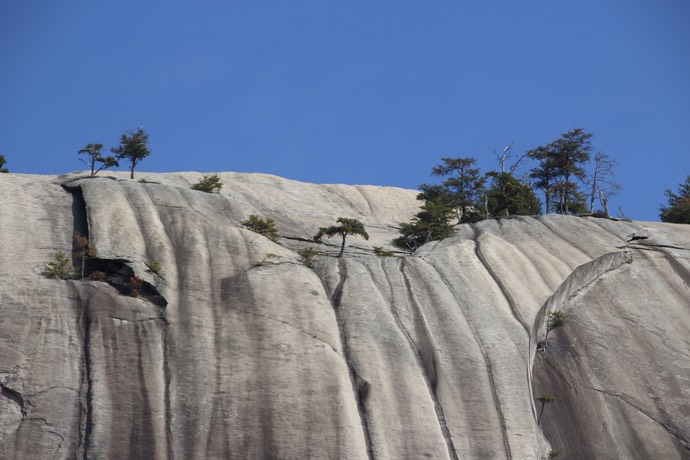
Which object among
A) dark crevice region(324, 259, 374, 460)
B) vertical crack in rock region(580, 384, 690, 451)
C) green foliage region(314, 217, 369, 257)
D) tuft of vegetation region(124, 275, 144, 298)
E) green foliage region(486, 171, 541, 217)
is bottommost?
vertical crack in rock region(580, 384, 690, 451)

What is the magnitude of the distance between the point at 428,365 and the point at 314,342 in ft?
14.5

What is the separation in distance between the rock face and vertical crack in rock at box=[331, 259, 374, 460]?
6 centimetres

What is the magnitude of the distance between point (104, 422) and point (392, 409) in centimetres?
979

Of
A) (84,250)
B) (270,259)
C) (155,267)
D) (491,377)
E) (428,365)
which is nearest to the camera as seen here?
(491,377)

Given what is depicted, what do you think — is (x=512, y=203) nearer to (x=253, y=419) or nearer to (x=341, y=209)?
(x=341, y=209)

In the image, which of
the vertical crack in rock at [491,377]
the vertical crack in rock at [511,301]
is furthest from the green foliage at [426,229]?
the vertical crack in rock at [491,377]

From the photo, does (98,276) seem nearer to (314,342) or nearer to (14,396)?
(14,396)

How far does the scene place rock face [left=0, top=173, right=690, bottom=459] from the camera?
33.7m

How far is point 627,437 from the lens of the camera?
131 ft

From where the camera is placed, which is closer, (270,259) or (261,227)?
(270,259)

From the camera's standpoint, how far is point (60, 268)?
38156mm

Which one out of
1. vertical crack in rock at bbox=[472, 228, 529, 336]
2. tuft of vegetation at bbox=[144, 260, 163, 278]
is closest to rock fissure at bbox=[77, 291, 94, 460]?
tuft of vegetation at bbox=[144, 260, 163, 278]

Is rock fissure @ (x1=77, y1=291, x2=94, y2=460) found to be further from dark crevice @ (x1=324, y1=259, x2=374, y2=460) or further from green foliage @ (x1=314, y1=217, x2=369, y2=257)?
green foliage @ (x1=314, y1=217, x2=369, y2=257)

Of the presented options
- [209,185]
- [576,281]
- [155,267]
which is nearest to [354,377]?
[155,267]
